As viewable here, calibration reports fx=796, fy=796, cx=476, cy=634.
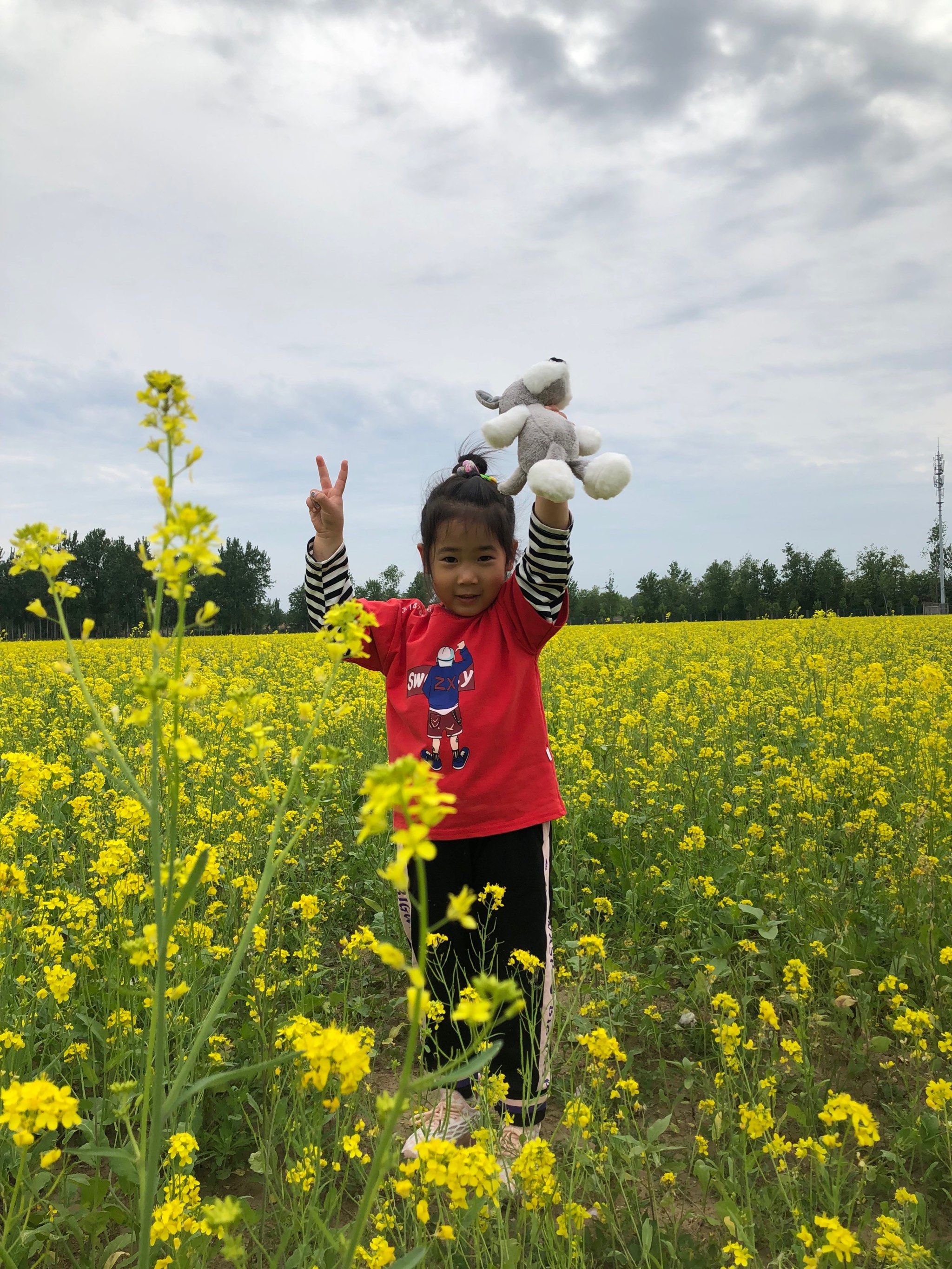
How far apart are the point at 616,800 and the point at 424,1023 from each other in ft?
7.60

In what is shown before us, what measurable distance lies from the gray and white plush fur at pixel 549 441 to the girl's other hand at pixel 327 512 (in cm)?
50

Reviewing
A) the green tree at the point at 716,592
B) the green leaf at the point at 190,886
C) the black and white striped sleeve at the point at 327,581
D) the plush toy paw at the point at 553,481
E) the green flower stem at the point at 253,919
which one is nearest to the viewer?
the green leaf at the point at 190,886

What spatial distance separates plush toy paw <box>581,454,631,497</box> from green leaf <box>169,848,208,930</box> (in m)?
1.50

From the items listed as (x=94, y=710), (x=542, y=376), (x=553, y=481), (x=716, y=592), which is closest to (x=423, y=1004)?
(x=94, y=710)

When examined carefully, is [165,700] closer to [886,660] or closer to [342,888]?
[342,888]

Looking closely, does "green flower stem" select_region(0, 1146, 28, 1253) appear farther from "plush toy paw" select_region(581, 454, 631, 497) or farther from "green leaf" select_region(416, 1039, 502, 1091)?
"plush toy paw" select_region(581, 454, 631, 497)

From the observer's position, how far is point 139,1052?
200 centimetres

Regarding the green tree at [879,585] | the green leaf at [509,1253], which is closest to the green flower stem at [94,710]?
the green leaf at [509,1253]

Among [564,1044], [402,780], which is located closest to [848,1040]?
[564,1044]

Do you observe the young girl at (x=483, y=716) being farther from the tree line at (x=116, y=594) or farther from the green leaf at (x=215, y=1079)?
the tree line at (x=116, y=594)

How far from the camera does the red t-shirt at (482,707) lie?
2.32 meters

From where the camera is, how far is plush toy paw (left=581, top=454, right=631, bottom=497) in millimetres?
2049

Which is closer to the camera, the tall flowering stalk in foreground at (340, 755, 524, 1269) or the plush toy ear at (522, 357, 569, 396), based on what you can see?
the tall flowering stalk in foreground at (340, 755, 524, 1269)

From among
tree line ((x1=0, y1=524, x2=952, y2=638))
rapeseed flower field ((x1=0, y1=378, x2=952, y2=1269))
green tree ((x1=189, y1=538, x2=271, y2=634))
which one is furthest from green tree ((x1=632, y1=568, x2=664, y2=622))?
rapeseed flower field ((x1=0, y1=378, x2=952, y2=1269))
